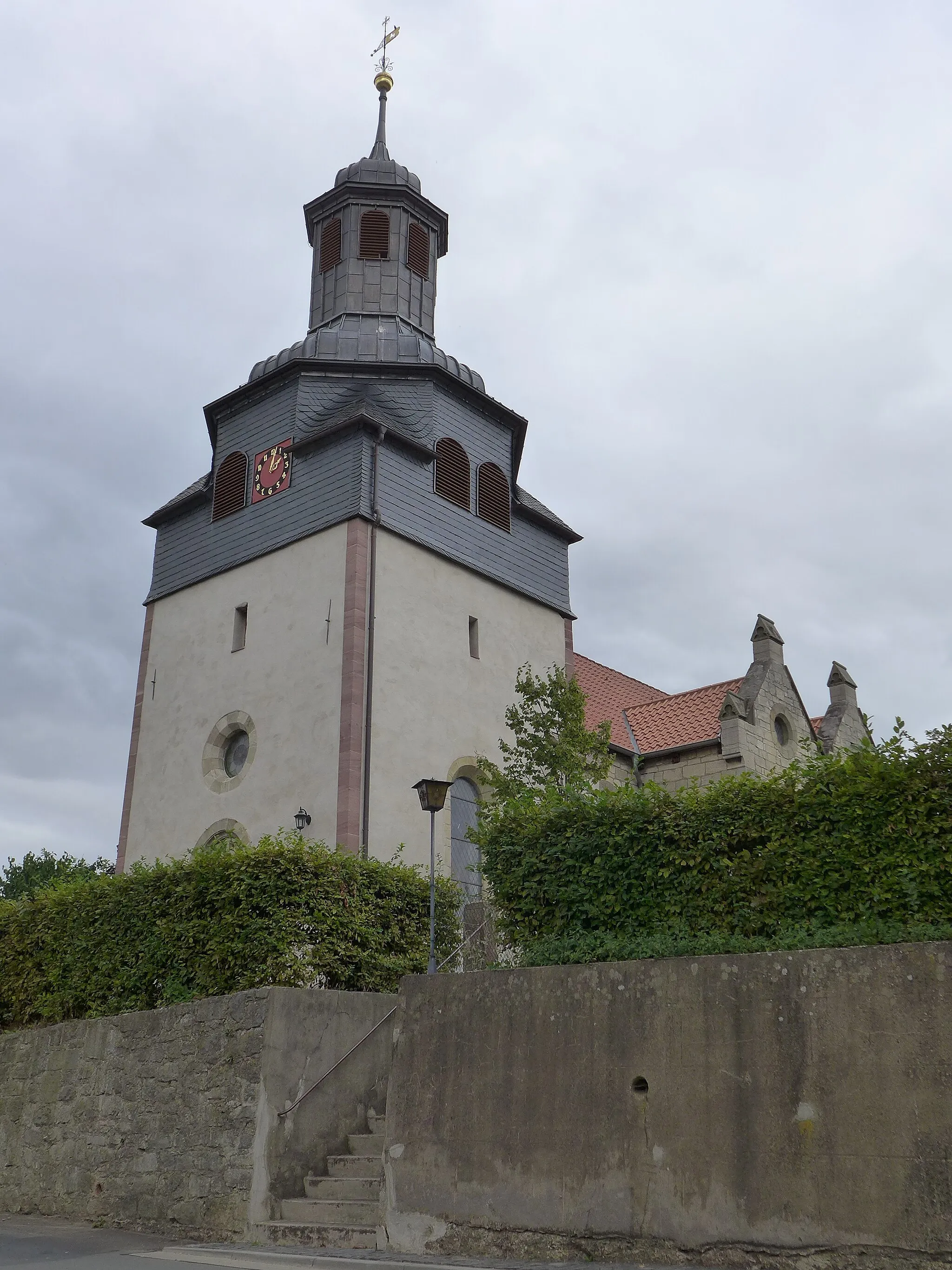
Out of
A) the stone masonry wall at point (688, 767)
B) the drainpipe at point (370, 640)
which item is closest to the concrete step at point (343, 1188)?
the drainpipe at point (370, 640)

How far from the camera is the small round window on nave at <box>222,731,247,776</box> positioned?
73.4 ft

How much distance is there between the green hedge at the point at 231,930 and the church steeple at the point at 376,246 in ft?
52.1

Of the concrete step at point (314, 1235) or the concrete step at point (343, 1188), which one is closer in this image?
the concrete step at point (314, 1235)

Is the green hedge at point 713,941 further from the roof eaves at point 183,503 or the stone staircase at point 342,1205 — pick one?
the roof eaves at point 183,503

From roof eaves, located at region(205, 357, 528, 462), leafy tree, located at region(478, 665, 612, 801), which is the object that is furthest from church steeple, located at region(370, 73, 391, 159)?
leafy tree, located at region(478, 665, 612, 801)

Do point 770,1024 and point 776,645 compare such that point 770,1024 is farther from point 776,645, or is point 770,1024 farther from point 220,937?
point 776,645

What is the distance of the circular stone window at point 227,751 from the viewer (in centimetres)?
2216

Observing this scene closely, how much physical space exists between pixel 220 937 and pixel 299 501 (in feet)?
39.6

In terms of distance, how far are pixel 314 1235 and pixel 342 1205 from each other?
0.39 m

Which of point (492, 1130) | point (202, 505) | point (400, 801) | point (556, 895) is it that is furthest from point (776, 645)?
point (492, 1130)

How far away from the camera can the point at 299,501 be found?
23.3 meters

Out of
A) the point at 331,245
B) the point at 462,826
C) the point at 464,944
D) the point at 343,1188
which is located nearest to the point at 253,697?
the point at 462,826

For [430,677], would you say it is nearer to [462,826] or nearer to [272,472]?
[462,826]

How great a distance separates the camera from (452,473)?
2455cm
